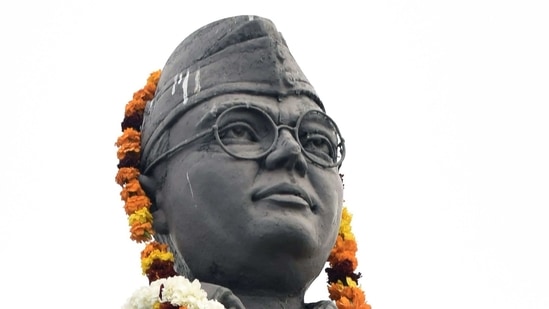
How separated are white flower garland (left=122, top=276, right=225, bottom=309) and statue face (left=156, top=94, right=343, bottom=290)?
0.41m

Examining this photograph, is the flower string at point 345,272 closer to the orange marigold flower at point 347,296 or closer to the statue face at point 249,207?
the orange marigold flower at point 347,296

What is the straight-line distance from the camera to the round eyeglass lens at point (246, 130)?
31.2ft

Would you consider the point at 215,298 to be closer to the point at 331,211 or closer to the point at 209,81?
the point at 331,211

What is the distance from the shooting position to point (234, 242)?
30.2 ft

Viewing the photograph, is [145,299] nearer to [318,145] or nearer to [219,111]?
[219,111]

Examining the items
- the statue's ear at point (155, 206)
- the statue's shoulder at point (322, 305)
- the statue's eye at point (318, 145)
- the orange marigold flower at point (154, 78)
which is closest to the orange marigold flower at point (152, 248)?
the statue's ear at point (155, 206)

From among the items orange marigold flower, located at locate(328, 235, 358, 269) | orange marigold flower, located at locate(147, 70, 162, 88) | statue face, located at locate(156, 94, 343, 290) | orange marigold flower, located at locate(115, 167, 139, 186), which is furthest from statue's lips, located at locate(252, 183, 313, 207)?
orange marigold flower, located at locate(147, 70, 162, 88)

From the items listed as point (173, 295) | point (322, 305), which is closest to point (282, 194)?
point (322, 305)

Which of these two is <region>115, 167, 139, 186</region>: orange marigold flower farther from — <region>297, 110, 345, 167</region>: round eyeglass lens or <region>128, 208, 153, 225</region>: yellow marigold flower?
<region>297, 110, 345, 167</region>: round eyeglass lens

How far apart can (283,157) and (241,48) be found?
1142 millimetres

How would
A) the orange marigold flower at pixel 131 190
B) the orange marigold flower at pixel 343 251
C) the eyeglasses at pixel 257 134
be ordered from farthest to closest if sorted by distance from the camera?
the orange marigold flower at pixel 343 251 → the orange marigold flower at pixel 131 190 → the eyeglasses at pixel 257 134

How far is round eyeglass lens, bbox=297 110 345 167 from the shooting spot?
32.0 feet

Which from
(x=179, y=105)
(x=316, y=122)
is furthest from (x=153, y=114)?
(x=316, y=122)

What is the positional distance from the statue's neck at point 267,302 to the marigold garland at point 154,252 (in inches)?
19.4
